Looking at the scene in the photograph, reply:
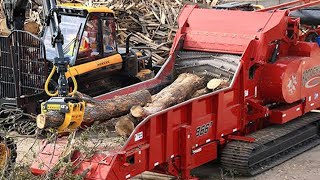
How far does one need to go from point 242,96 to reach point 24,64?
362cm

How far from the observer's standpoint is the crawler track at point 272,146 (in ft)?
28.4

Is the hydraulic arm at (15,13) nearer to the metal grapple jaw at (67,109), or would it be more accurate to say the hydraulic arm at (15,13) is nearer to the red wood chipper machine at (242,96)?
the red wood chipper machine at (242,96)

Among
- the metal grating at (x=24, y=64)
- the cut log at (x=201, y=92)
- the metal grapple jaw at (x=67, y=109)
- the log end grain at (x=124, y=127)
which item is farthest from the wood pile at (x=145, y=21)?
the metal grapple jaw at (x=67, y=109)

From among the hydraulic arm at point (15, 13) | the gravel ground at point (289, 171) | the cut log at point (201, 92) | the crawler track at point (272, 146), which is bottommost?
the gravel ground at point (289, 171)

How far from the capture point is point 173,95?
8.48 meters

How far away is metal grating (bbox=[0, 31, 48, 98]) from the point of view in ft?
31.2

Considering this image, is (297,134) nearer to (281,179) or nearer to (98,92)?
(281,179)

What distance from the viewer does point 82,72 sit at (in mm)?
10320

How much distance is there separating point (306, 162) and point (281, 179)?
96cm

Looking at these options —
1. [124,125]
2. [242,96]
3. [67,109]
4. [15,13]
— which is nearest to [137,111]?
[124,125]

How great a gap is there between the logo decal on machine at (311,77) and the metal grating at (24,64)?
429 cm

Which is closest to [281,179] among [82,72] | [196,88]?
[196,88]

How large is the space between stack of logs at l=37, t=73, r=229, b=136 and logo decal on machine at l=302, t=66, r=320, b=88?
1.56m

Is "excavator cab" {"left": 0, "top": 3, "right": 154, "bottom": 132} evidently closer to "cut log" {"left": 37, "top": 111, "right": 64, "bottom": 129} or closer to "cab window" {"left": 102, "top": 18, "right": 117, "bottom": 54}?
"cab window" {"left": 102, "top": 18, "right": 117, "bottom": 54}
